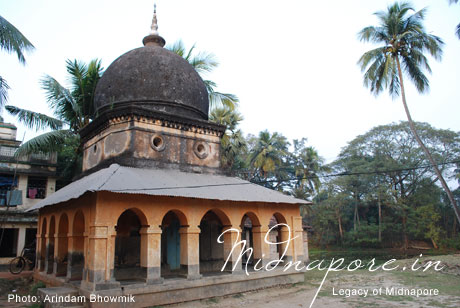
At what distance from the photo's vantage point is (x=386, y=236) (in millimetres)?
31484

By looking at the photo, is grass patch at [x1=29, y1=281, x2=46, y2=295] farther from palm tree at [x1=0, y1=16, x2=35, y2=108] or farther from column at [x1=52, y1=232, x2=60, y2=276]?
palm tree at [x1=0, y1=16, x2=35, y2=108]

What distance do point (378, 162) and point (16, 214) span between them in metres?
27.1

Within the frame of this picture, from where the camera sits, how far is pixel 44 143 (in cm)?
1545

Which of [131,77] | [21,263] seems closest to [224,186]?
[131,77]

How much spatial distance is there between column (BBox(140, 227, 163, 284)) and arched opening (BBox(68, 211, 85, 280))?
230 cm

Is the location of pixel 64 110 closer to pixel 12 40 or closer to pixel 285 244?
pixel 12 40

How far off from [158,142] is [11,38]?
16.4ft

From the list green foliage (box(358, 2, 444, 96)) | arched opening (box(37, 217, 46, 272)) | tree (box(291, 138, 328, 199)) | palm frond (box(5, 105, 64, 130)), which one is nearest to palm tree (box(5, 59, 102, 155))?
palm frond (box(5, 105, 64, 130))

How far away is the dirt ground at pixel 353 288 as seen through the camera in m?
9.62

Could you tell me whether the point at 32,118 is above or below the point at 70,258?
above

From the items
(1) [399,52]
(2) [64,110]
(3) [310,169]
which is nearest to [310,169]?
(3) [310,169]

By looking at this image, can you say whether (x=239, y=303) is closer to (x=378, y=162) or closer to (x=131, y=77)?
(x=131, y=77)

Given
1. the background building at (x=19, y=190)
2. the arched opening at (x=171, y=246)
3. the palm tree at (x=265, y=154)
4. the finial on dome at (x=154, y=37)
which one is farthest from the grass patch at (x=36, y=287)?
the palm tree at (x=265, y=154)

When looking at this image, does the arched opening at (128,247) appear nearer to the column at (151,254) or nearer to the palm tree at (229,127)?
the column at (151,254)
